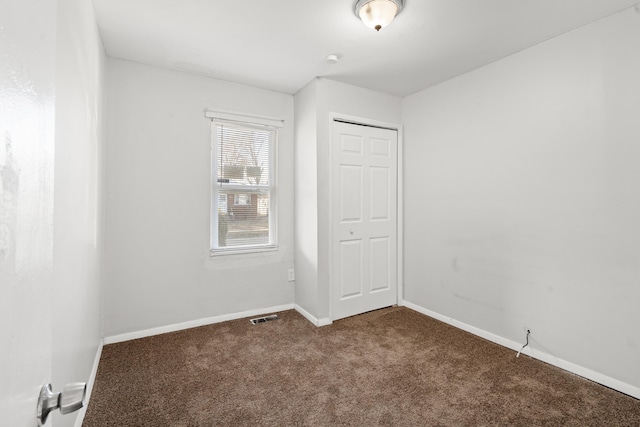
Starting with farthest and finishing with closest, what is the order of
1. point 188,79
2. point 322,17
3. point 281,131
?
1. point 281,131
2. point 188,79
3. point 322,17

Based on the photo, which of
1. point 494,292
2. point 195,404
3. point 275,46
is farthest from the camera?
point 494,292

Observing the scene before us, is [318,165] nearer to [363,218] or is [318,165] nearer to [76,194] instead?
[363,218]

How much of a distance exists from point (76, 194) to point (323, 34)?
6.54ft

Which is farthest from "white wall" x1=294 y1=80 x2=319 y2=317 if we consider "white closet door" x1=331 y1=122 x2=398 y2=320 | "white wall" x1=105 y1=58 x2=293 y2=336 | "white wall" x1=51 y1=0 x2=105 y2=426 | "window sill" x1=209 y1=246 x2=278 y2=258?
"white wall" x1=51 y1=0 x2=105 y2=426

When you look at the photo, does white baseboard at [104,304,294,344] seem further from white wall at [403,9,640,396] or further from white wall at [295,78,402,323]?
white wall at [403,9,640,396]

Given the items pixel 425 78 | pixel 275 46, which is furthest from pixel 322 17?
pixel 425 78

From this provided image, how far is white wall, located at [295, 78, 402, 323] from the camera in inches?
127

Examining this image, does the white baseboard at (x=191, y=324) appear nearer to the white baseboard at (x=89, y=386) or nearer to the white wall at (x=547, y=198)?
the white baseboard at (x=89, y=386)

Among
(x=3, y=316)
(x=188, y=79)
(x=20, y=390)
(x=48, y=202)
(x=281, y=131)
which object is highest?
(x=188, y=79)

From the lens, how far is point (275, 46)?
2617mm

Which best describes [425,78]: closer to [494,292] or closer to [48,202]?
[494,292]

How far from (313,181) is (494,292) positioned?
2007 mm

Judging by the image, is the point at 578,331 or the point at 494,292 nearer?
the point at 578,331

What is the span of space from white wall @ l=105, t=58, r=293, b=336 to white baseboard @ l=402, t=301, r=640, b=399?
2101 mm
